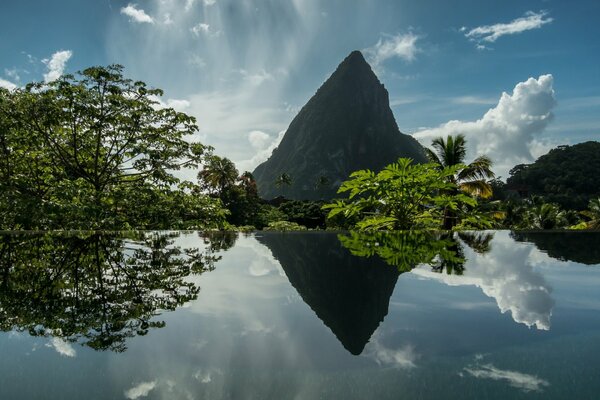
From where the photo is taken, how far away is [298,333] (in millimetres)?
1936

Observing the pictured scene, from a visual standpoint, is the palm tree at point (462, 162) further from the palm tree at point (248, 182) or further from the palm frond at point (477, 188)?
the palm tree at point (248, 182)

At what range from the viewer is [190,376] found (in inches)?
57.4

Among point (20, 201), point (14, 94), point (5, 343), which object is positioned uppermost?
point (14, 94)

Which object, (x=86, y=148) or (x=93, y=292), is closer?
(x=93, y=292)

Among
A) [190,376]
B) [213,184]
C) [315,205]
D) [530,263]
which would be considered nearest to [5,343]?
[190,376]

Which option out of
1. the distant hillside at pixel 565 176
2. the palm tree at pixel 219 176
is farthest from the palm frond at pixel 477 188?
the distant hillside at pixel 565 176

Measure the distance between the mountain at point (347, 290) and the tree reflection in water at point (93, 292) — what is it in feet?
3.06

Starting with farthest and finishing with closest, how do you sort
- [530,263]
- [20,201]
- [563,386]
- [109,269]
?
[20,201] → [530,263] → [109,269] → [563,386]

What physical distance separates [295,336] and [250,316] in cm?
49

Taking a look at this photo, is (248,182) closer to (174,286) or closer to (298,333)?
(174,286)

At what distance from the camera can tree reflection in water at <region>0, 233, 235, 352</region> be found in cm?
205

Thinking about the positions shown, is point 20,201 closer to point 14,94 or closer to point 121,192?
point 121,192

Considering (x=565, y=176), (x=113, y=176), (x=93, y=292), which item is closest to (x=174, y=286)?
(x=93, y=292)

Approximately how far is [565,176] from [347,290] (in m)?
97.8
